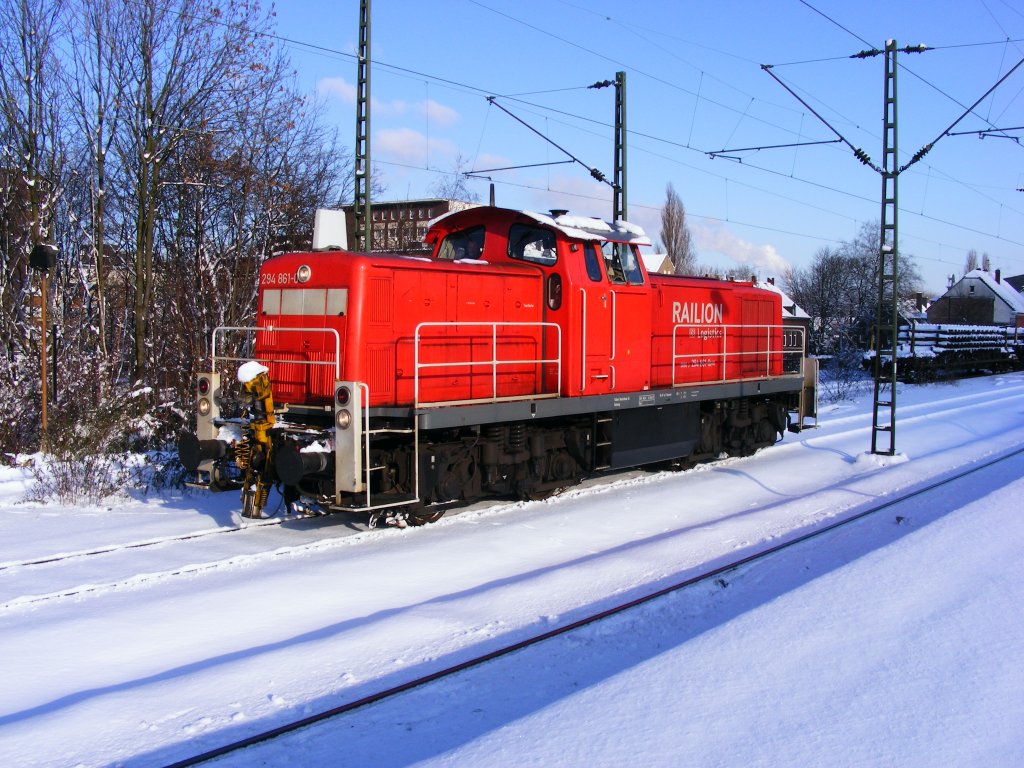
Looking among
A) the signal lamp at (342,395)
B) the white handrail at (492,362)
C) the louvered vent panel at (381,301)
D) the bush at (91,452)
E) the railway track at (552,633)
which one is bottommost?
the railway track at (552,633)

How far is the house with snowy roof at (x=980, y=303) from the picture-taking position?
224ft

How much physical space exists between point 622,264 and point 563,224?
1.28 m

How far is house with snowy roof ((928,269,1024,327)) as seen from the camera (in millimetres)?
68188

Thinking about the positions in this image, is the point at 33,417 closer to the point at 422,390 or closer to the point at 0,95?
the point at 0,95

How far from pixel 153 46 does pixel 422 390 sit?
9993 millimetres

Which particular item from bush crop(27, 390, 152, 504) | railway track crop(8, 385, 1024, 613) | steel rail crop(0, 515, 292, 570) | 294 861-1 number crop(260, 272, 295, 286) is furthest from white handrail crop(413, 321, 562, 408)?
bush crop(27, 390, 152, 504)

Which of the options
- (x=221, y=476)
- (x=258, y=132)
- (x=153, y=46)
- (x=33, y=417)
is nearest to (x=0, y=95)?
(x=153, y=46)

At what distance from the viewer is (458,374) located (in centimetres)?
891

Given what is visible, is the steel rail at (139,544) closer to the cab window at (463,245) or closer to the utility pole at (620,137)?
the cab window at (463,245)

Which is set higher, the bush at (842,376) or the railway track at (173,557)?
the bush at (842,376)

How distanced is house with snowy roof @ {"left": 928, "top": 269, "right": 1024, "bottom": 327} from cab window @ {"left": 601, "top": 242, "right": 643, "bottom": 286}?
64.9m

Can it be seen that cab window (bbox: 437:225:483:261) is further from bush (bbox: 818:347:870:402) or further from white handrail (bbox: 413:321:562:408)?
bush (bbox: 818:347:870:402)

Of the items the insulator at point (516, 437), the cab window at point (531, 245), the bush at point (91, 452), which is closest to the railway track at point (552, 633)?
the insulator at point (516, 437)

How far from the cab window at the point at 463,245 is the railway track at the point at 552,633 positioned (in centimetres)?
463
